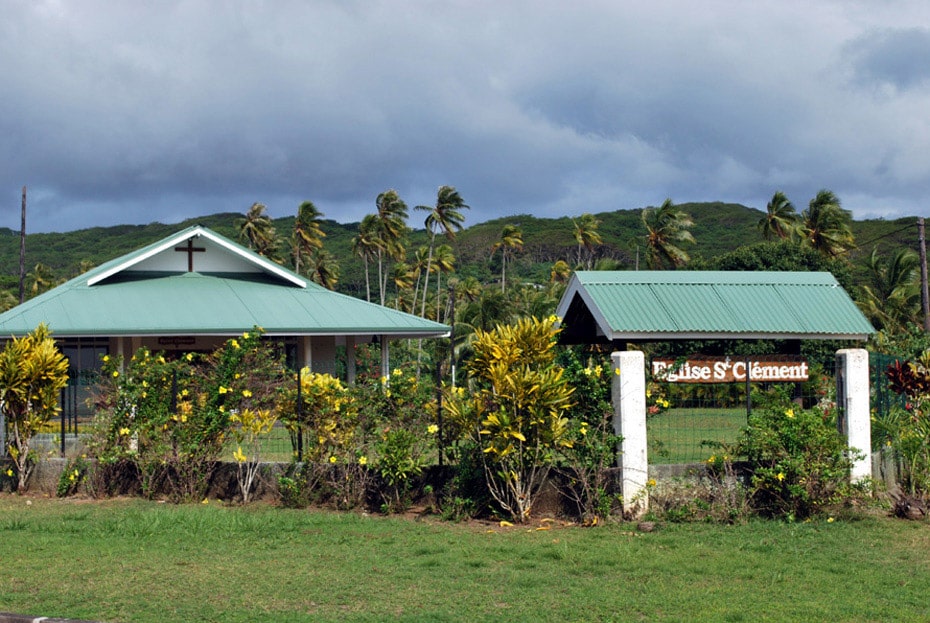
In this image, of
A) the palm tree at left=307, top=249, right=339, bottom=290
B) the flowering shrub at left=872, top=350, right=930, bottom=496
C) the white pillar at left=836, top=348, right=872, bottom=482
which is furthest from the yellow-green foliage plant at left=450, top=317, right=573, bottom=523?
the palm tree at left=307, top=249, right=339, bottom=290

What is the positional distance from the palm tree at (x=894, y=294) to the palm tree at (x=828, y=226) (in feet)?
8.87

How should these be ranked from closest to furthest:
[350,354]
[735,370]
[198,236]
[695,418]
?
[695,418], [735,370], [198,236], [350,354]

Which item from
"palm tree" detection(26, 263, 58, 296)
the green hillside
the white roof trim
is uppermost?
the green hillside

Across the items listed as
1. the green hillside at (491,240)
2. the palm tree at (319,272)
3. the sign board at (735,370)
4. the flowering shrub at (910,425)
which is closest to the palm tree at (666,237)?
the palm tree at (319,272)

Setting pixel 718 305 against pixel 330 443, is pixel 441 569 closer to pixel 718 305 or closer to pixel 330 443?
pixel 330 443

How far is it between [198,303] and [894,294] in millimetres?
32635

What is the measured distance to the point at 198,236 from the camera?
25812 millimetres

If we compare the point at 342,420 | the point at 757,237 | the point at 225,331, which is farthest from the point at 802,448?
the point at 757,237

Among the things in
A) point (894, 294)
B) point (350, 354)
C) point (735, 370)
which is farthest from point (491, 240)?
point (735, 370)

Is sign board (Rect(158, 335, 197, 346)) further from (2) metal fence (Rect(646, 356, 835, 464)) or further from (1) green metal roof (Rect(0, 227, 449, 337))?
(2) metal fence (Rect(646, 356, 835, 464))

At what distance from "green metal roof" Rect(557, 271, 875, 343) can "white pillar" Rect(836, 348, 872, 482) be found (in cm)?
499

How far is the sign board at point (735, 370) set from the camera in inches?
495

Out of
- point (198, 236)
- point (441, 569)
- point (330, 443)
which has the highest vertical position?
point (198, 236)

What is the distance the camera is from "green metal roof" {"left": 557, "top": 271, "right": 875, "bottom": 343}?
55.1ft
